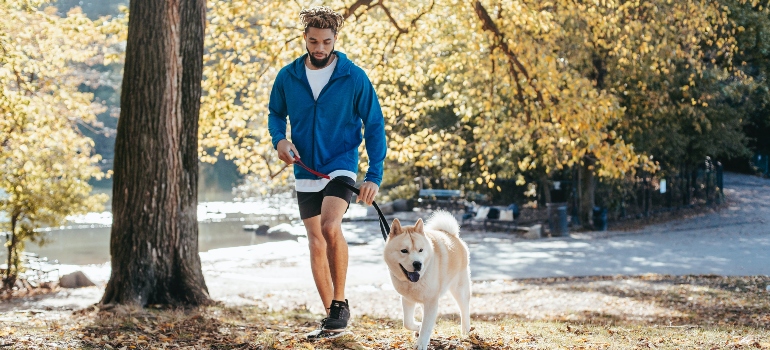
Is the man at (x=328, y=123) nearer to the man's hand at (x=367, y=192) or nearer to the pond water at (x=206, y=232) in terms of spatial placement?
the man's hand at (x=367, y=192)

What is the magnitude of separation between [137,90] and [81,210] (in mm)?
9899

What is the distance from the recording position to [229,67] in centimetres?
1358

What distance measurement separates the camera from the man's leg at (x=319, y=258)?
584 cm

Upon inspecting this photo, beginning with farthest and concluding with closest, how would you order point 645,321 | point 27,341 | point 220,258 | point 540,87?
point 220,258 < point 540,87 < point 645,321 < point 27,341

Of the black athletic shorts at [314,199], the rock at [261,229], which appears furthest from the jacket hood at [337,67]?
the rock at [261,229]

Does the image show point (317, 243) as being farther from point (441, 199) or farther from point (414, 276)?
point (441, 199)

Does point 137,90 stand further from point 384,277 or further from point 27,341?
point 384,277

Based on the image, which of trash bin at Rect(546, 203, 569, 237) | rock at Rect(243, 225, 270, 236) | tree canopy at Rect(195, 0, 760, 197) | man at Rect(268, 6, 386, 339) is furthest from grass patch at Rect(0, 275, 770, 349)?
rock at Rect(243, 225, 270, 236)

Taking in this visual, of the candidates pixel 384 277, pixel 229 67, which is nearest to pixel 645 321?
pixel 384 277

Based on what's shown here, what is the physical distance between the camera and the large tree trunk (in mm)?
8094

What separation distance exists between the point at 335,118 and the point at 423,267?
122 centimetres

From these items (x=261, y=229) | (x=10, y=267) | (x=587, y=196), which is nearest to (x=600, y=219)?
(x=587, y=196)

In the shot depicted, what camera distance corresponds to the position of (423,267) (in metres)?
5.07

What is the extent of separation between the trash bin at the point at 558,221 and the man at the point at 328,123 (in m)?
17.7
